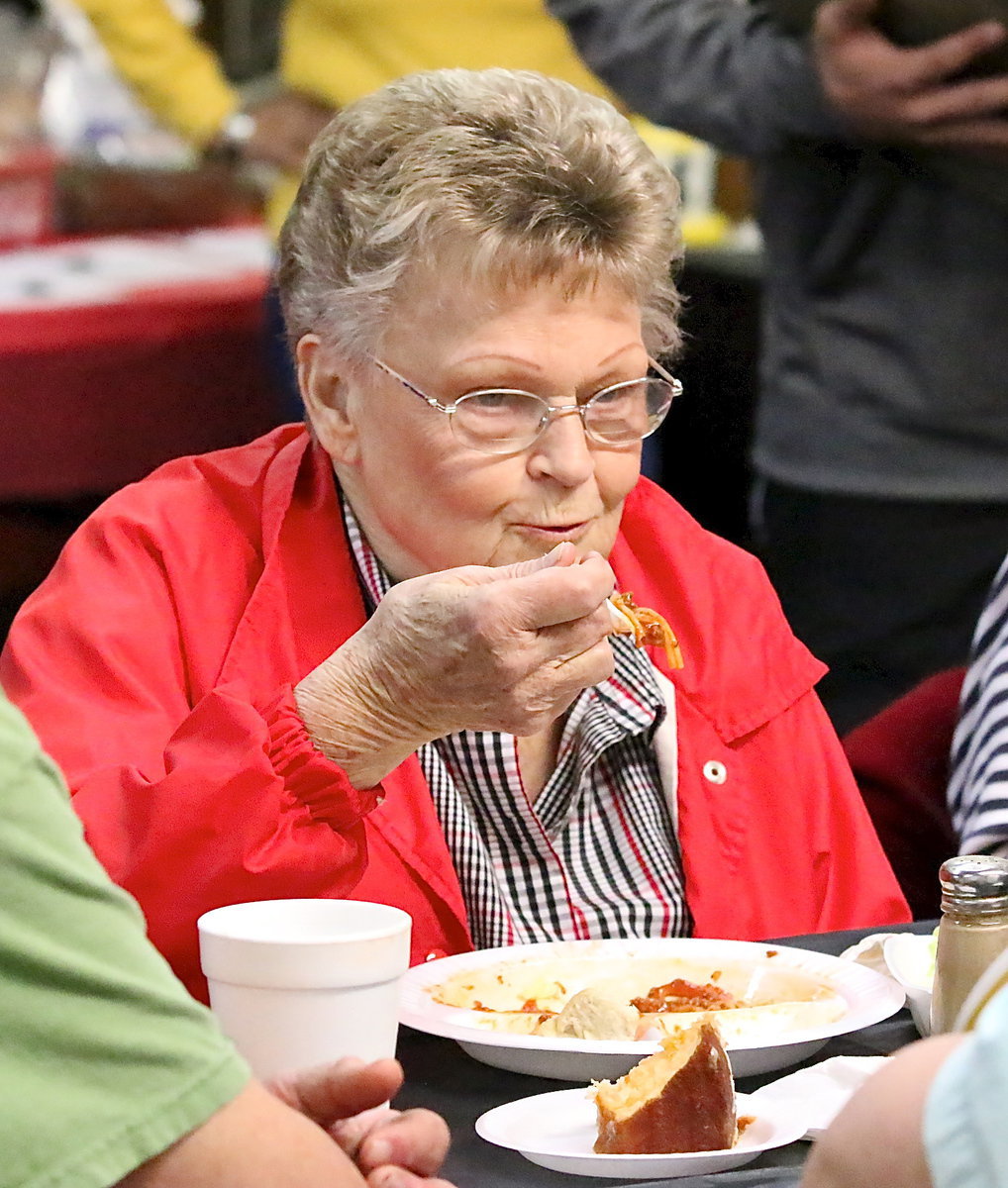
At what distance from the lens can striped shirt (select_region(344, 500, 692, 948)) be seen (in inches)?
79.4

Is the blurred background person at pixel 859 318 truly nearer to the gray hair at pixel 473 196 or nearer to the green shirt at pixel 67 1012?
the gray hair at pixel 473 196

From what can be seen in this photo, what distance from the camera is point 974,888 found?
1470 mm

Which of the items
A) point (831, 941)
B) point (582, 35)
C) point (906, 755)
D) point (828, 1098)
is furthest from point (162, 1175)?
point (582, 35)

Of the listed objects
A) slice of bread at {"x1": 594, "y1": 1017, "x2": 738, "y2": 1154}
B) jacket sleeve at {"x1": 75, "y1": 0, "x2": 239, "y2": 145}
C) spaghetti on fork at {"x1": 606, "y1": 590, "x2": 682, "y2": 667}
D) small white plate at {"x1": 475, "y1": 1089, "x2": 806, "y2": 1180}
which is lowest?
jacket sleeve at {"x1": 75, "y1": 0, "x2": 239, "y2": 145}

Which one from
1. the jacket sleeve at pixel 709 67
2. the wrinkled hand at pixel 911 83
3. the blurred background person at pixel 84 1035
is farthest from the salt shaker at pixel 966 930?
the jacket sleeve at pixel 709 67

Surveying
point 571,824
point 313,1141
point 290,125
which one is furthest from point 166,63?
point 313,1141

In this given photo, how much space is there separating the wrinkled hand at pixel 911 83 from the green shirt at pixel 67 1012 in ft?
7.29

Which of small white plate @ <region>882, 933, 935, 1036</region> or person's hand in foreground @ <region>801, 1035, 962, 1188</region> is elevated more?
person's hand in foreground @ <region>801, 1035, 962, 1188</region>

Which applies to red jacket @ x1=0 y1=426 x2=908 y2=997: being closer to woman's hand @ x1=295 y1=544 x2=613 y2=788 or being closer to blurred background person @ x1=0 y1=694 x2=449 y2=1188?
woman's hand @ x1=295 y1=544 x2=613 y2=788

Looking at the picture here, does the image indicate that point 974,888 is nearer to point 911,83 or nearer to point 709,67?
point 911,83

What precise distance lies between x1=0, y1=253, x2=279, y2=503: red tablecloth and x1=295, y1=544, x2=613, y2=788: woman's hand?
3021 millimetres

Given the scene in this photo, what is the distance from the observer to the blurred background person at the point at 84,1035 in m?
0.96

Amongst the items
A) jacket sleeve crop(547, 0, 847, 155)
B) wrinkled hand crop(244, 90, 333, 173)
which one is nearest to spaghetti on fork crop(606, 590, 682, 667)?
jacket sleeve crop(547, 0, 847, 155)

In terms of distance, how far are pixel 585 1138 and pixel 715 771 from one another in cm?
78
